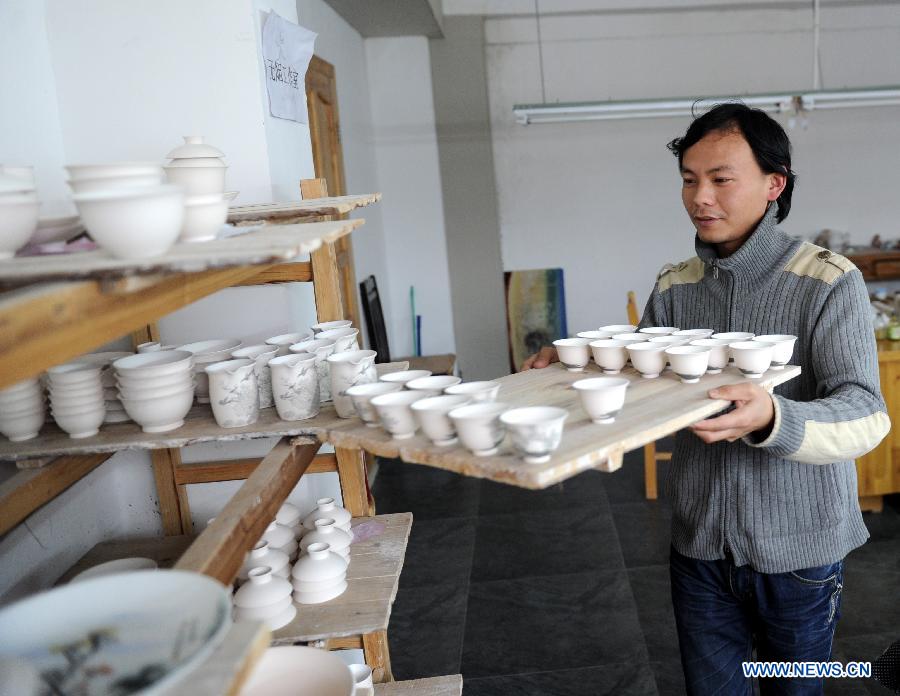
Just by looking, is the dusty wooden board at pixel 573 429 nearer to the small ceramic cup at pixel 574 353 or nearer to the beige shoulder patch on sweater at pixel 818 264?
the small ceramic cup at pixel 574 353

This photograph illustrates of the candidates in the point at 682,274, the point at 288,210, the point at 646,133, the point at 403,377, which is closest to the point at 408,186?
the point at 646,133

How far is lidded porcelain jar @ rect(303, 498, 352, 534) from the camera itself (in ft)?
5.82

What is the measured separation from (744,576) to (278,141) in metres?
1.53

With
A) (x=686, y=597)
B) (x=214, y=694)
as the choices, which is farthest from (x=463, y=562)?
(x=214, y=694)

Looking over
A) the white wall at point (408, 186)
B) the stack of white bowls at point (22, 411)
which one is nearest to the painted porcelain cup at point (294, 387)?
the stack of white bowls at point (22, 411)

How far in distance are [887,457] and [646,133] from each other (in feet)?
9.66

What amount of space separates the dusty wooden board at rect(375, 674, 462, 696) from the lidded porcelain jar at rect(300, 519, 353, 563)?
0.28 metres

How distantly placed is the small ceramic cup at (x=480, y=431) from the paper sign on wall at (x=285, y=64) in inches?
46.0

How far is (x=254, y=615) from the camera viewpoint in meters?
1.46

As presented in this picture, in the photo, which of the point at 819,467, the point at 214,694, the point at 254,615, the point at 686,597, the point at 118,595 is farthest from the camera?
the point at 686,597

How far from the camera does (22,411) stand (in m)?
1.47

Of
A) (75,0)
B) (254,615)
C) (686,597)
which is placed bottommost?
(686,597)

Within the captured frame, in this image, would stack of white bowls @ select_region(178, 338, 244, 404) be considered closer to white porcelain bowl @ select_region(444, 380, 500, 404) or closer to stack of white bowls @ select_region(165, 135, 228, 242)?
stack of white bowls @ select_region(165, 135, 228, 242)

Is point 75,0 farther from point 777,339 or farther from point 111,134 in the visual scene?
point 777,339
